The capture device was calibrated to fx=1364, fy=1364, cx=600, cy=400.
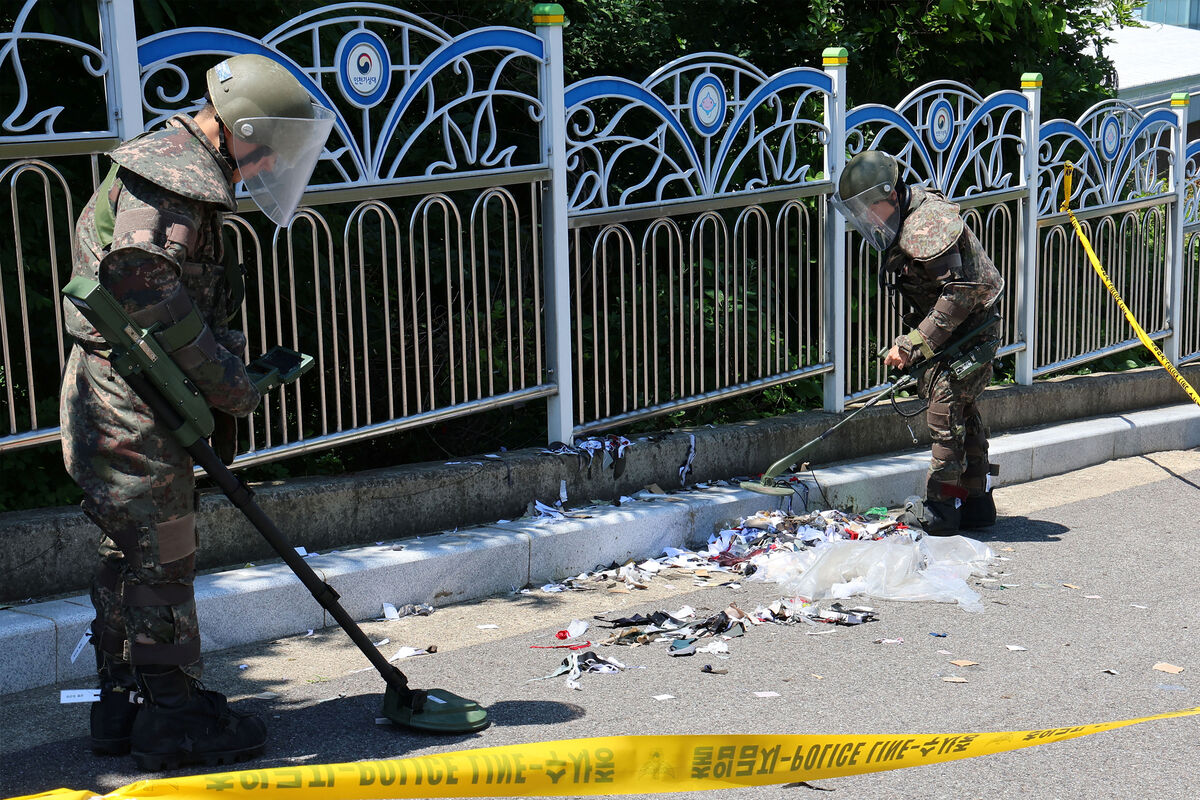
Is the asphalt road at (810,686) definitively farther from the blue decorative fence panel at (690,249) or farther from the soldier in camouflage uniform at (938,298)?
the blue decorative fence panel at (690,249)

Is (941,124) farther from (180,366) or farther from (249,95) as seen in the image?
(180,366)

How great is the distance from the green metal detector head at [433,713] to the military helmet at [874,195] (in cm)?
330

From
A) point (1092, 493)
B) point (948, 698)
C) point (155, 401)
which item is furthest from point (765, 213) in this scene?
point (155, 401)

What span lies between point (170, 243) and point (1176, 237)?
823 cm

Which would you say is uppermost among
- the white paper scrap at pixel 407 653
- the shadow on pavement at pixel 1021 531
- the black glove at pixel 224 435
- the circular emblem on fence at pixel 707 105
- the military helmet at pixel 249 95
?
the circular emblem on fence at pixel 707 105

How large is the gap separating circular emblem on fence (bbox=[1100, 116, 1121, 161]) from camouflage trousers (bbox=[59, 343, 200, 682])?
712cm

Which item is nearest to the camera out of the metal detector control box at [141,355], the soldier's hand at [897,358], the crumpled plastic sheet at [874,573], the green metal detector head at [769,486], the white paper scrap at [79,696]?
the metal detector control box at [141,355]

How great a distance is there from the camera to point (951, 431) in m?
6.57

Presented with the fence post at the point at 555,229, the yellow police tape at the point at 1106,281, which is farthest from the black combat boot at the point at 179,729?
the yellow police tape at the point at 1106,281

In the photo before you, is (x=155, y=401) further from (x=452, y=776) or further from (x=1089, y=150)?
(x=1089, y=150)

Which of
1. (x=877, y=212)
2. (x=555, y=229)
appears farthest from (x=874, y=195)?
(x=555, y=229)

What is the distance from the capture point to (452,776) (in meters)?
3.16

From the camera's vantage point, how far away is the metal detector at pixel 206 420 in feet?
11.5

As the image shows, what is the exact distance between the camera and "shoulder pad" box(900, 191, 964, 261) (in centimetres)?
628
